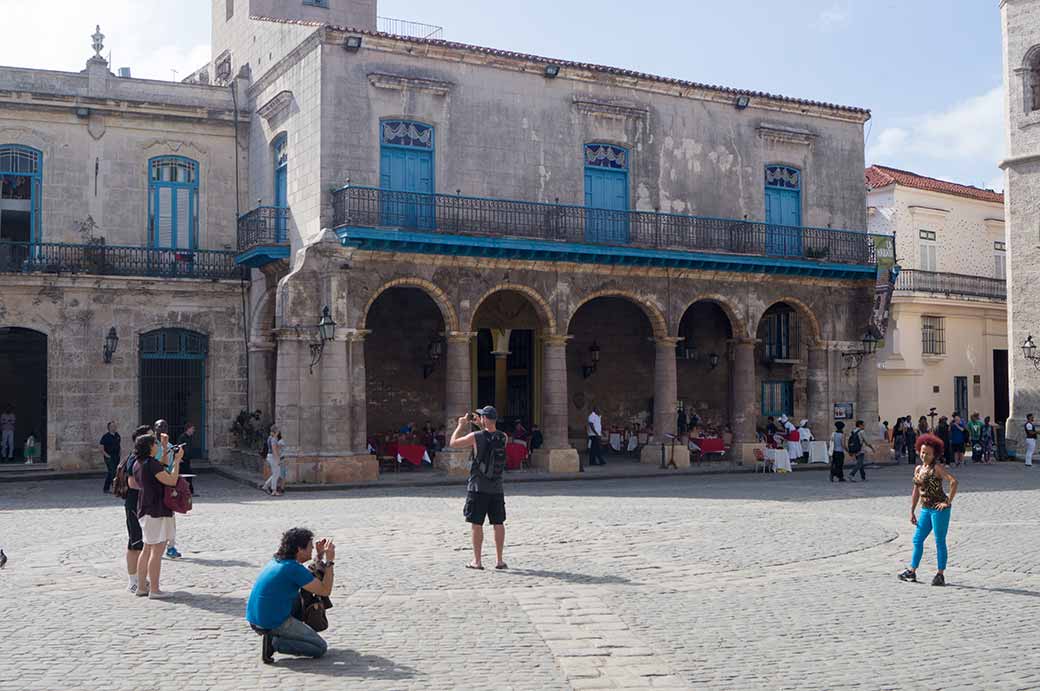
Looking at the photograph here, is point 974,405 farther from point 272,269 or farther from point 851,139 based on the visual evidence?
point 272,269

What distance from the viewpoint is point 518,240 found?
22.3 m

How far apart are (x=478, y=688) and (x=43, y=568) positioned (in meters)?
6.15

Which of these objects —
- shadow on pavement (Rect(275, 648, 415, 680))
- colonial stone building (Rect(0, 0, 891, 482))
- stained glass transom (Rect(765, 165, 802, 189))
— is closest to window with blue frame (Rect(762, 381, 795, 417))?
colonial stone building (Rect(0, 0, 891, 482))

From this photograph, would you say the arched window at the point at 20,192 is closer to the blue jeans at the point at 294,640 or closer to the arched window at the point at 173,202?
the arched window at the point at 173,202

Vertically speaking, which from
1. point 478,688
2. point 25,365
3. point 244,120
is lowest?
point 478,688

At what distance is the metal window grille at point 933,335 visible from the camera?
34.4 metres

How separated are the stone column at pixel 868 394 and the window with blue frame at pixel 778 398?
126 inches

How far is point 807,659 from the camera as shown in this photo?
7328 millimetres

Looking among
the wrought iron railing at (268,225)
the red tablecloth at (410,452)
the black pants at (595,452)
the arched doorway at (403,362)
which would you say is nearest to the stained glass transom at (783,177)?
the black pants at (595,452)

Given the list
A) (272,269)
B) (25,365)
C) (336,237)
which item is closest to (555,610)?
(336,237)

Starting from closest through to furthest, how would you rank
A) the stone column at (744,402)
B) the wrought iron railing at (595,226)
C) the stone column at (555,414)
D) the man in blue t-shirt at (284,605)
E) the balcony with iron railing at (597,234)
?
the man in blue t-shirt at (284,605), the balcony with iron railing at (597,234), the wrought iron railing at (595,226), the stone column at (555,414), the stone column at (744,402)

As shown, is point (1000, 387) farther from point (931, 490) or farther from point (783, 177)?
point (931, 490)

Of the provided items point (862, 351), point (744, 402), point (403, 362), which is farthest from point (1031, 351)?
point (403, 362)

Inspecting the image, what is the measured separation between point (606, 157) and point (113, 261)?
11001 millimetres
